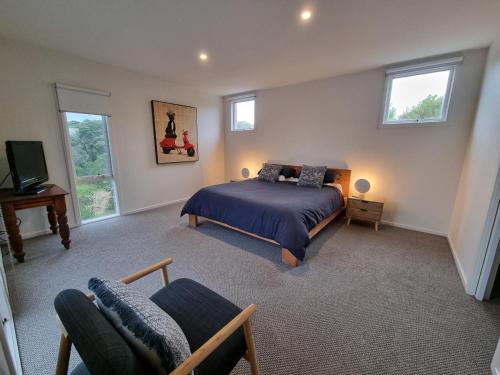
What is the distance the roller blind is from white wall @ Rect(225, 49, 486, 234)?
288cm

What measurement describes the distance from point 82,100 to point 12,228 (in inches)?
74.7

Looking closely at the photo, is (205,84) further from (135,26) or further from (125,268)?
(125,268)

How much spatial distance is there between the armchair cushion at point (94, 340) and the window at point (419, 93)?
392 centimetres

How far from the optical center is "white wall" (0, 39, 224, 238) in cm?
261

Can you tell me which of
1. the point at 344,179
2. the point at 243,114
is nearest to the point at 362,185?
the point at 344,179

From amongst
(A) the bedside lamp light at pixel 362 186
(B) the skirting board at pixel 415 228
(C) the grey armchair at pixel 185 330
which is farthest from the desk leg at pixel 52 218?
(B) the skirting board at pixel 415 228

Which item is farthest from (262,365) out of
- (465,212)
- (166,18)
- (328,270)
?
(166,18)

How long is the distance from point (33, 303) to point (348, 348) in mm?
2453

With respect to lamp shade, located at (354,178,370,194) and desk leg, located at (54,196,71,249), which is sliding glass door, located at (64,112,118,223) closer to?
desk leg, located at (54,196,71,249)

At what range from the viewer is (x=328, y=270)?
2.22 metres

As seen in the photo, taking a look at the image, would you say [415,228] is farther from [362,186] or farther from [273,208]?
[273,208]

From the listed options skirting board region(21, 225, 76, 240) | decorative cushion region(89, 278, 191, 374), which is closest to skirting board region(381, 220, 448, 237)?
decorative cushion region(89, 278, 191, 374)

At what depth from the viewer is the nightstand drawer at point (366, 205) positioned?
10.4 feet

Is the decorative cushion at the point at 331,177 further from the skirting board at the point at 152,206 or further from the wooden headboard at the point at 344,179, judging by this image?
the skirting board at the point at 152,206
